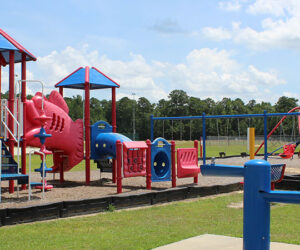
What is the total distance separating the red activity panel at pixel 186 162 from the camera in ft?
40.4

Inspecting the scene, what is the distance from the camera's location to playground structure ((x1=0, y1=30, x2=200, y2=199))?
10.8 meters

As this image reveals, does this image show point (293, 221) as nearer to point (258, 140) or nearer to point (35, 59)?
point (35, 59)

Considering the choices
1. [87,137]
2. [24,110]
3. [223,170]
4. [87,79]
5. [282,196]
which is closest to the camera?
[282,196]

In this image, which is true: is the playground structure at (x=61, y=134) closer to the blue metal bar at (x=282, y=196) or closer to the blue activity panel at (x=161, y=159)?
the blue activity panel at (x=161, y=159)

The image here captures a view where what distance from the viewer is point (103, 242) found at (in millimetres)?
5805

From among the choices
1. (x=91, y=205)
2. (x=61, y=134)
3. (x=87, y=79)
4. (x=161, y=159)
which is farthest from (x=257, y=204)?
(x=87, y=79)

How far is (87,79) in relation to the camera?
535 inches

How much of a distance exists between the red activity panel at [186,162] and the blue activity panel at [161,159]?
31cm

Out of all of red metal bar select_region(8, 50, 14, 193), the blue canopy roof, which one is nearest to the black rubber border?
red metal bar select_region(8, 50, 14, 193)

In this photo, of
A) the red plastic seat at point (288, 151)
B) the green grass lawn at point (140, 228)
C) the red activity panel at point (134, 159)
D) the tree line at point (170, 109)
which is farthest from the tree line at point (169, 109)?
the green grass lawn at point (140, 228)

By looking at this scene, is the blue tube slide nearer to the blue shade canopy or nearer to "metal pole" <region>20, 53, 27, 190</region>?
"metal pole" <region>20, 53, 27, 190</region>

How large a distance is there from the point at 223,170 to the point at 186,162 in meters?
10.1

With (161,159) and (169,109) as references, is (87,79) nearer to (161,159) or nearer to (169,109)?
(161,159)

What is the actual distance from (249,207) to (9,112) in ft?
Result: 30.1
